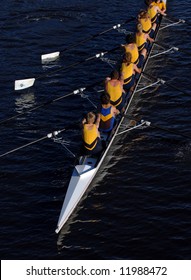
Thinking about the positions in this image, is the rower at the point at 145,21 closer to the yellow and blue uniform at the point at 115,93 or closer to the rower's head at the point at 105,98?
the yellow and blue uniform at the point at 115,93

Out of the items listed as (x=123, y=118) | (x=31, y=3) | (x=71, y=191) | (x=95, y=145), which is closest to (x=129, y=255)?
(x=71, y=191)

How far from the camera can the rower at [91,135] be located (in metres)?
21.0

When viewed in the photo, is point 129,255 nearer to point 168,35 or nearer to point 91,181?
point 91,181

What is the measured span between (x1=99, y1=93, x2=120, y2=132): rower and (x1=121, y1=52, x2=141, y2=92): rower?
116 inches

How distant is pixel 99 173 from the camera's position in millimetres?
22438

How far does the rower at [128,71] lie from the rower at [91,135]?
14.0 ft

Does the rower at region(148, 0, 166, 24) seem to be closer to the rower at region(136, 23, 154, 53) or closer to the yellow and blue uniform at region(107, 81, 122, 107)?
the rower at region(136, 23, 154, 53)

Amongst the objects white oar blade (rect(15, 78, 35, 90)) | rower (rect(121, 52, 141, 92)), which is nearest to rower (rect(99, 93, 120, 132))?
rower (rect(121, 52, 141, 92))

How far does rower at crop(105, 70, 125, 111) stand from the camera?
77.6 feet

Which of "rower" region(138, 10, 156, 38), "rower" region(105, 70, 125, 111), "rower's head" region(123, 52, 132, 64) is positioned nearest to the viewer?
"rower" region(105, 70, 125, 111)

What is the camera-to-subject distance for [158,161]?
2312 cm

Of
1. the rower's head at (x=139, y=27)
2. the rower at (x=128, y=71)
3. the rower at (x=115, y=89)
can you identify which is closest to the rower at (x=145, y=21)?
the rower's head at (x=139, y=27)

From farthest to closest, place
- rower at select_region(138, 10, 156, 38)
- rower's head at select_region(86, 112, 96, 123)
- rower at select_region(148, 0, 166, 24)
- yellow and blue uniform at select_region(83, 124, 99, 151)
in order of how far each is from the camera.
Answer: rower at select_region(148, 0, 166, 24)
rower at select_region(138, 10, 156, 38)
yellow and blue uniform at select_region(83, 124, 99, 151)
rower's head at select_region(86, 112, 96, 123)

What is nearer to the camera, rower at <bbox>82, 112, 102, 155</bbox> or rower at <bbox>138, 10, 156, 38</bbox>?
rower at <bbox>82, 112, 102, 155</bbox>
